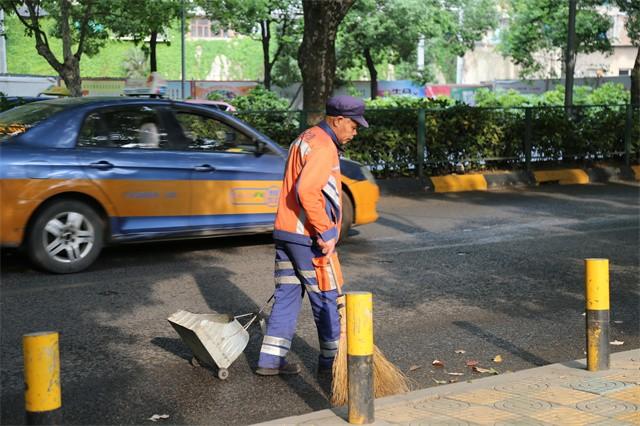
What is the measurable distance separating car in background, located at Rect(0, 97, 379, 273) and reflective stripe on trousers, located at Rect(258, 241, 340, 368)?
3.62 m

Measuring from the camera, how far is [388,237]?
1134 centimetres

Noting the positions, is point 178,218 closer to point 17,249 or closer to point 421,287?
point 17,249

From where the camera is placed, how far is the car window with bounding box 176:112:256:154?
31.9ft

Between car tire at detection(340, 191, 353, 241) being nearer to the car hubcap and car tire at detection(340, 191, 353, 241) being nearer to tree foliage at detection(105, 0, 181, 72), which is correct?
the car hubcap

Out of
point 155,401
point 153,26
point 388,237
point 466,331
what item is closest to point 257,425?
point 155,401

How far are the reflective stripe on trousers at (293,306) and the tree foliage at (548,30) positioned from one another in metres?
39.8

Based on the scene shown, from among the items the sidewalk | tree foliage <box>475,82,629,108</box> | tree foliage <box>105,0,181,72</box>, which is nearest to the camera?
the sidewalk

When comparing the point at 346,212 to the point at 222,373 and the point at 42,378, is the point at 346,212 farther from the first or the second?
the point at 42,378

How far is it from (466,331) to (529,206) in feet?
25.1

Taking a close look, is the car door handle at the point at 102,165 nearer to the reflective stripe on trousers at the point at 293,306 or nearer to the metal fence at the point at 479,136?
the reflective stripe on trousers at the point at 293,306

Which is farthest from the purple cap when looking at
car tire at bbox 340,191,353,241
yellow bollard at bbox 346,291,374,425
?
car tire at bbox 340,191,353,241

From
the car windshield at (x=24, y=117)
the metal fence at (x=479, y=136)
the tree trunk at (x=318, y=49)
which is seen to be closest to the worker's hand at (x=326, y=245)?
the car windshield at (x=24, y=117)

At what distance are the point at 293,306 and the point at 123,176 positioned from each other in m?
3.92

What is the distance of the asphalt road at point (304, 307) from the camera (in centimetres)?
547
